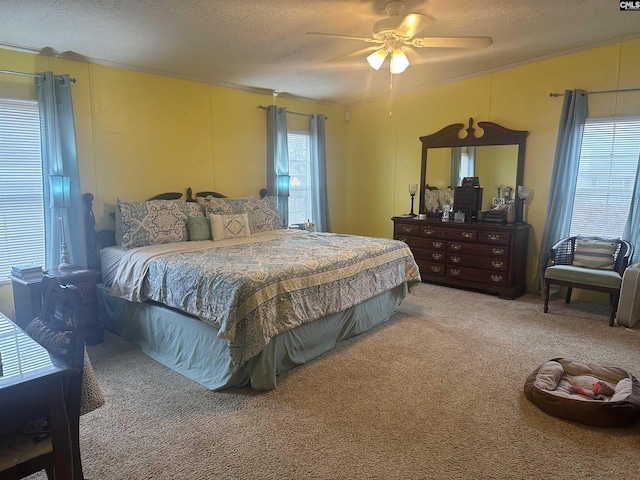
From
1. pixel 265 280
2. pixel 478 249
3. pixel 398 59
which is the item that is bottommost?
pixel 478 249

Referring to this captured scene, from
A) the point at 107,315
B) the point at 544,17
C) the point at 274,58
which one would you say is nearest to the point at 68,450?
the point at 107,315

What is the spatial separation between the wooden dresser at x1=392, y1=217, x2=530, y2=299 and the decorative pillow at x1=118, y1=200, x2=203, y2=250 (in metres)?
2.90

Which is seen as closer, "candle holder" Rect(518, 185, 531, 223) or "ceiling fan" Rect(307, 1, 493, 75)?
"ceiling fan" Rect(307, 1, 493, 75)

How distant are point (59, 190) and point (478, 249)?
4.41 metres

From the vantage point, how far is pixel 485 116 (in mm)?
5082

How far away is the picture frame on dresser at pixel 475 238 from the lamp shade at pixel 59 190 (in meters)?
3.87

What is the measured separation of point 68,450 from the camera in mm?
1398

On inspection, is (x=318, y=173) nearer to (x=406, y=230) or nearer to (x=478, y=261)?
(x=406, y=230)

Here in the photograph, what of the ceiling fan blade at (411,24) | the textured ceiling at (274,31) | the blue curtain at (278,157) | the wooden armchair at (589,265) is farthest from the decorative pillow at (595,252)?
the blue curtain at (278,157)

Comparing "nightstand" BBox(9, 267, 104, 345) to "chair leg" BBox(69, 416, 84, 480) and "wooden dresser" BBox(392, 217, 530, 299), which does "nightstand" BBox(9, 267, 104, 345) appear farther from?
"wooden dresser" BBox(392, 217, 530, 299)

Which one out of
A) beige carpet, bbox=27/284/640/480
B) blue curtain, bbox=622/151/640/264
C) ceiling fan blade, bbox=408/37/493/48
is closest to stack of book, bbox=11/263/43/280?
beige carpet, bbox=27/284/640/480

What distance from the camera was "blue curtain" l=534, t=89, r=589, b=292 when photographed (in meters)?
4.29

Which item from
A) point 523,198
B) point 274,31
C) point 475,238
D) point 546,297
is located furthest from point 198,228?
point 523,198

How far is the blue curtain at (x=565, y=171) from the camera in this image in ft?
14.1
